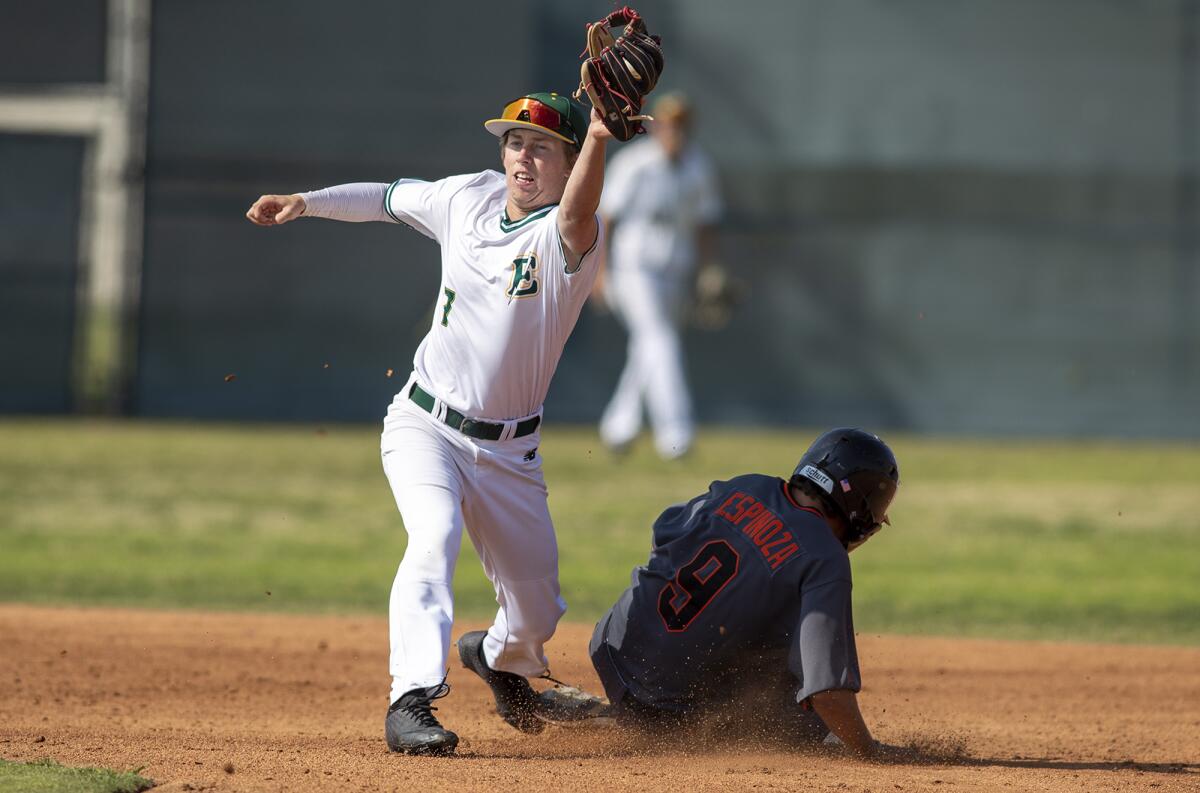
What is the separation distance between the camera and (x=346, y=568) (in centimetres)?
843

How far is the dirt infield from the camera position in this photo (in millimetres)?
4027

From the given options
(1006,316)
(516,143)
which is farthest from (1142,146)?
(516,143)

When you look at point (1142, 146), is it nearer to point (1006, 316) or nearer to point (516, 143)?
point (1006, 316)

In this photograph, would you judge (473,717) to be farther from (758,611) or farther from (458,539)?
(758,611)

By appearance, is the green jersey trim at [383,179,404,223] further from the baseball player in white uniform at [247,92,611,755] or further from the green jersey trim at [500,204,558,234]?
the green jersey trim at [500,204,558,234]

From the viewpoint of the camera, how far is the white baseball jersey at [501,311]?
4.48 m

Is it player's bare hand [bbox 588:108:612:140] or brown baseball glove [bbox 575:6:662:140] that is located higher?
brown baseball glove [bbox 575:6:662:140]

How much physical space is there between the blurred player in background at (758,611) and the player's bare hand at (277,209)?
54.7 inches

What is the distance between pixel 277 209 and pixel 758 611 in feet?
5.95

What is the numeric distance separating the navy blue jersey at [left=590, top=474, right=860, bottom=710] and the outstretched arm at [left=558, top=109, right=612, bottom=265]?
76 centimetres

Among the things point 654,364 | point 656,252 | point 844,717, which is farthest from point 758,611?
point 656,252

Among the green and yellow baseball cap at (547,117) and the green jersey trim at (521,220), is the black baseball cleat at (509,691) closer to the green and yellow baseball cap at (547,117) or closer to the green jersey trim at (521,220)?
the green jersey trim at (521,220)

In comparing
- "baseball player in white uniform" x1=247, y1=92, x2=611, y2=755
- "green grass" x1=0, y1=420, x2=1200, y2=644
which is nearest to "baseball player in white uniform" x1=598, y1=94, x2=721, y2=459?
"green grass" x1=0, y1=420, x2=1200, y2=644

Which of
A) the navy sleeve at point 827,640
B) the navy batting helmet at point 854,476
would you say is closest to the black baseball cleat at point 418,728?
the navy sleeve at point 827,640
